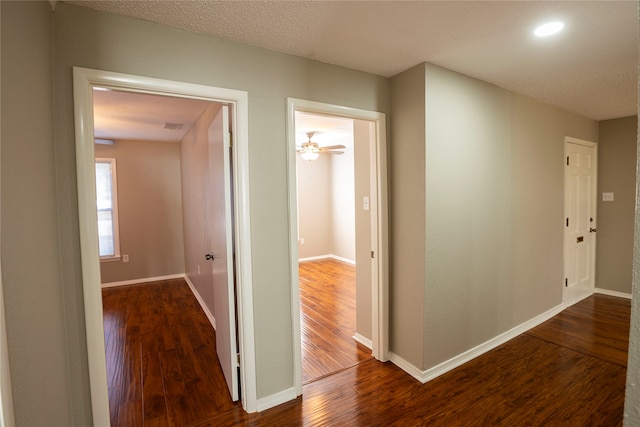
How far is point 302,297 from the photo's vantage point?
4328 millimetres

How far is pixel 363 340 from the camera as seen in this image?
2.95 metres

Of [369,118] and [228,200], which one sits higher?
[369,118]

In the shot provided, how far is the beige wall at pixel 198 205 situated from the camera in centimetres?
313

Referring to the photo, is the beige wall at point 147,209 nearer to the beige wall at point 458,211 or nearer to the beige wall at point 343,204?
the beige wall at point 343,204

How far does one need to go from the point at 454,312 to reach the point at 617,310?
275cm

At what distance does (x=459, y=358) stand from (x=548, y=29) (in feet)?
8.03

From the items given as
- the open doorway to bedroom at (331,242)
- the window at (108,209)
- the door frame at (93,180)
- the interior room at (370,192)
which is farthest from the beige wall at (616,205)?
the window at (108,209)

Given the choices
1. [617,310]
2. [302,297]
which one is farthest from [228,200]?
[617,310]

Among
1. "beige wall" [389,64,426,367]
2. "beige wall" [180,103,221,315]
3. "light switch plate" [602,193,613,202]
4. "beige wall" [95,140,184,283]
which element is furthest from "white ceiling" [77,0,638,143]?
"beige wall" [95,140,184,283]

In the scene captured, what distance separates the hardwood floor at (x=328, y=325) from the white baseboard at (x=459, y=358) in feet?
1.11

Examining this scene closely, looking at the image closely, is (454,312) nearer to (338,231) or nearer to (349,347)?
(349,347)

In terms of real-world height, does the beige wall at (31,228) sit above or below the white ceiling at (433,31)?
below

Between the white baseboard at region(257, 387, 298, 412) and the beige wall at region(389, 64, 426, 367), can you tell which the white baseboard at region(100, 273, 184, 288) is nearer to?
the white baseboard at region(257, 387, 298, 412)

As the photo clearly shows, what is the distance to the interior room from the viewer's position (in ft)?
4.13
